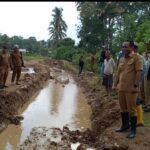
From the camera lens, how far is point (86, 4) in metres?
40.6

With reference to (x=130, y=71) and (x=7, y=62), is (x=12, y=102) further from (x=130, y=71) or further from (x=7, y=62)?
(x=130, y=71)

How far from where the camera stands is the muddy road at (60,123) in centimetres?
755

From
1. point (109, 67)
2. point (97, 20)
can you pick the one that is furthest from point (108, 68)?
point (97, 20)

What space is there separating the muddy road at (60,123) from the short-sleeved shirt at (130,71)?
97 centimetres

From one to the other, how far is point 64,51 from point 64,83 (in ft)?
86.3

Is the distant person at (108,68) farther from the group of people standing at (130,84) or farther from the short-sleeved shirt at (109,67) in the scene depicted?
the group of people standing at (130,84)

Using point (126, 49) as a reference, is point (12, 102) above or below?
below

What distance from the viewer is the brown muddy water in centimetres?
927

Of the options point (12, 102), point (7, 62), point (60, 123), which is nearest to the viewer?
point (60, 123)

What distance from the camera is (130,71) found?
24.3 ft

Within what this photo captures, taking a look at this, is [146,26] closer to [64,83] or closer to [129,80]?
[64,83]

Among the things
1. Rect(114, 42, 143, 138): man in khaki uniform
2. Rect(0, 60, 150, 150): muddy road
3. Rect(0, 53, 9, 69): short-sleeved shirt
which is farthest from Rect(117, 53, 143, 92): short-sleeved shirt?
Rect(0, 53, 9, 69): short-sleeved shirt

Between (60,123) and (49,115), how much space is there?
1188 millimetres

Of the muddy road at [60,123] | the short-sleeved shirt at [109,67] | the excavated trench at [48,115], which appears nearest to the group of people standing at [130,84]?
the muddy road at [60,123]
